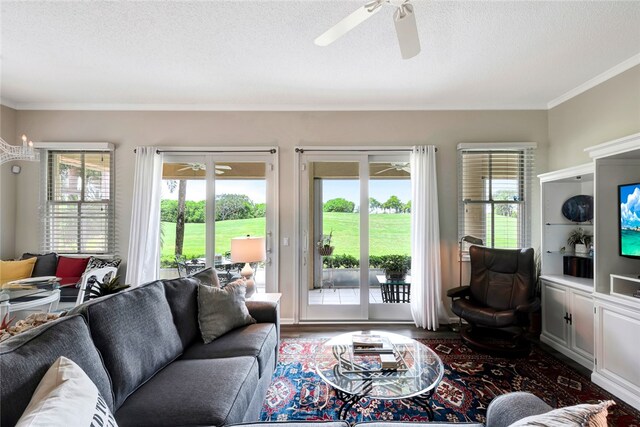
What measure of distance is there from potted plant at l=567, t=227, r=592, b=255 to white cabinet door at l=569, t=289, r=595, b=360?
56cm

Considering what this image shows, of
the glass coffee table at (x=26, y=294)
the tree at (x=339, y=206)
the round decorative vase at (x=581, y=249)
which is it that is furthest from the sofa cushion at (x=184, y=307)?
the round decorative vase at (x=581, y=249)

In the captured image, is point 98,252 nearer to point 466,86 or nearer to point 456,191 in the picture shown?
point 456,191

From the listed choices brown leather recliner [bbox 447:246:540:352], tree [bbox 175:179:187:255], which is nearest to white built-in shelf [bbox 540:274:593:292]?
brown leather recliner [bbox 447:246:540:352]

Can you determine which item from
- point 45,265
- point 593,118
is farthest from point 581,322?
point 45,265

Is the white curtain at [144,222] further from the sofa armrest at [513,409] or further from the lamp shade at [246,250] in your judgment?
the sofa armrest at [513,409]

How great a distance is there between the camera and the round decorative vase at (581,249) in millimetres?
2929

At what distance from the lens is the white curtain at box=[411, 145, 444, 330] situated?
3.44 m

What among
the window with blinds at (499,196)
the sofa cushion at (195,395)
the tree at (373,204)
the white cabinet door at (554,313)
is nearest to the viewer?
the sofa cushion at (195,395)

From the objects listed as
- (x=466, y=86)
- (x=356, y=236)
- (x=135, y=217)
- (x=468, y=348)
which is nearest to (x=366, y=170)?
(x=356, y=236)

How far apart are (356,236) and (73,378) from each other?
119 inches

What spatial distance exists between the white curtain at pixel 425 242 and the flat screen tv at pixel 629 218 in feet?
5.15

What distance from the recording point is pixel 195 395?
1.38 metres

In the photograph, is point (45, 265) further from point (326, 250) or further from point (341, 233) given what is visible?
point (341, 233)

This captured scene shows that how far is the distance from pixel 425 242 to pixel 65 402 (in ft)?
11.0
